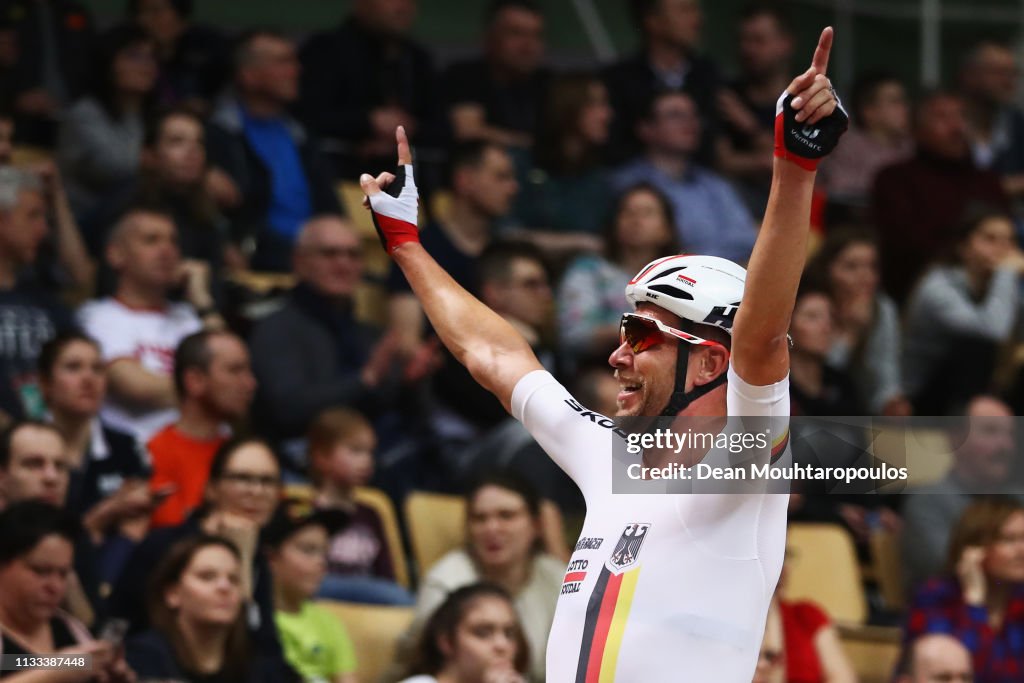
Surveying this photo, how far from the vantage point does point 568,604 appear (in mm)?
4719

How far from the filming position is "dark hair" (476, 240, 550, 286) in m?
10.1

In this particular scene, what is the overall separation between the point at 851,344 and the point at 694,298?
7.10m

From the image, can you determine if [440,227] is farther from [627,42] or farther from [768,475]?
[768,475]

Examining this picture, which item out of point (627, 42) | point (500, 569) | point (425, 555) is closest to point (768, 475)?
point (500, 569)

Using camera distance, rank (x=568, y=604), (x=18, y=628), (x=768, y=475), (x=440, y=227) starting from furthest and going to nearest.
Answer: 1. (x=440, y=227)
2. (x=18, y=628)
3. (x=568, y=604)
4. (x=768, y=475)

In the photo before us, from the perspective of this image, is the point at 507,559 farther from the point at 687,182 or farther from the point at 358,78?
the point at 358,78

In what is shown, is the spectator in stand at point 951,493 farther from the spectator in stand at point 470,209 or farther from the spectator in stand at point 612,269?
the spectator in stand at point 470,209

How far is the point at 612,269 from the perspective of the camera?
10.7m

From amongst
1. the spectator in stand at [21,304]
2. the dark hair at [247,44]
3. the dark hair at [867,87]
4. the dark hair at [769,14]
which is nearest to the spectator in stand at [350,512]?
the spectator in stand at [21,304]

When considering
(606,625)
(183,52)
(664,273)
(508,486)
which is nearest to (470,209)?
(183,52)

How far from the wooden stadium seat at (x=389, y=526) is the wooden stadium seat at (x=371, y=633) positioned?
24.6 inches

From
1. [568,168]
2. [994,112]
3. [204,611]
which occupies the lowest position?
[204,611]

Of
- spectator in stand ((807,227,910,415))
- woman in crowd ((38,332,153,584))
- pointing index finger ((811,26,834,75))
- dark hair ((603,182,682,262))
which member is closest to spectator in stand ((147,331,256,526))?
woman in crowd ((38,332,153,584))

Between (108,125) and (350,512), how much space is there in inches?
121
